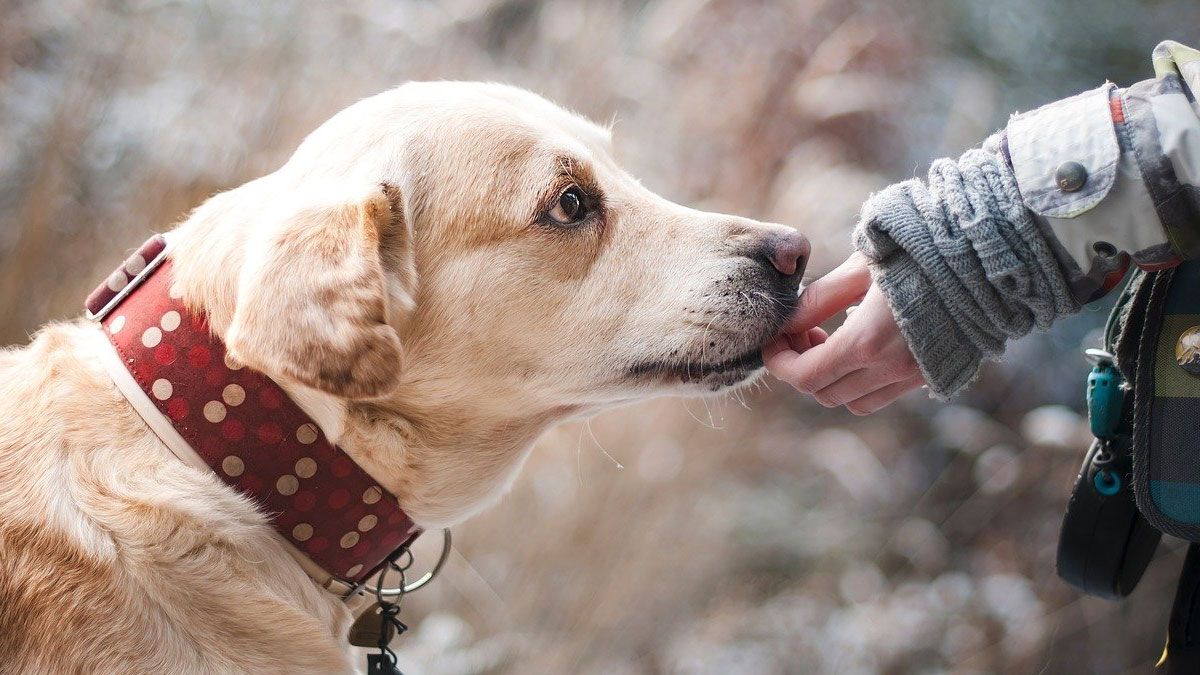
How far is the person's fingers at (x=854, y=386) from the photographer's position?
188 centimetres

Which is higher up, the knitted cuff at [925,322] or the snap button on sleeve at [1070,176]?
the snap button on sleeve at [1070,176]

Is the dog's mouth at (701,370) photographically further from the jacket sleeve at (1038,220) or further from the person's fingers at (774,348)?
the jacket sleeve at (1038,220)

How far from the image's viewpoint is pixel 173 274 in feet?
5.91

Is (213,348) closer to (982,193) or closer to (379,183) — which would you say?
(379,183)

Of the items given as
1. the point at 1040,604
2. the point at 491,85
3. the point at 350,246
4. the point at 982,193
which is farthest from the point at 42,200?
the point at 1040,604

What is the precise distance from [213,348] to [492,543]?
2.00m

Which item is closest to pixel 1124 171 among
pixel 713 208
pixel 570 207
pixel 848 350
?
pixel 848 350

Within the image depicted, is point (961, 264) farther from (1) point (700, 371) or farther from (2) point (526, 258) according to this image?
(2) point (526, 258)

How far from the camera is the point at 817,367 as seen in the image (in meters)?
1.87

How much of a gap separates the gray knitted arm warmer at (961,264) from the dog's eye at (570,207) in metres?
0.60

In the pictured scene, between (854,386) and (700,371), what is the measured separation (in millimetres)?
313

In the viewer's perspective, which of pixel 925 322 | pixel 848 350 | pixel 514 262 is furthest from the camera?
pixel 514 262

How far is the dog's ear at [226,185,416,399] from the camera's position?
155 cm

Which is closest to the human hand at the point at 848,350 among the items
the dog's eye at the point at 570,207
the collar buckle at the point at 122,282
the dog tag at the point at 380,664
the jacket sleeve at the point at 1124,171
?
the jacket sleeve at the point at 1124,171
